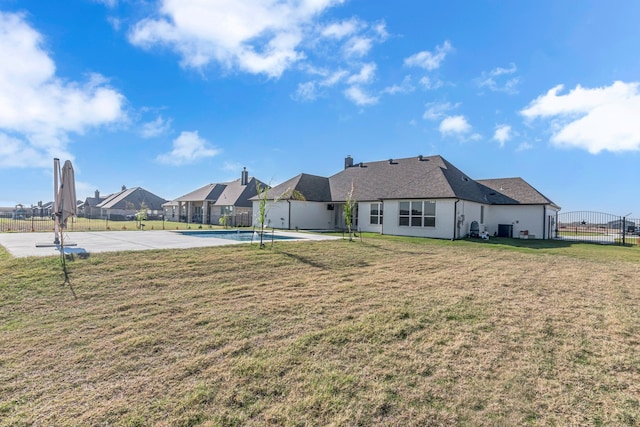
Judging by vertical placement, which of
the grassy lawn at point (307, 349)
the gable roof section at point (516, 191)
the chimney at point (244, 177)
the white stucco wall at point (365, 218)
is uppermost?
the chimney at point (244, 177)

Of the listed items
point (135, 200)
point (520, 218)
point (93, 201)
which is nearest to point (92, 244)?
point (520, 218)

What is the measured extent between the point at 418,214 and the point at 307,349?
Answer: 1750cm

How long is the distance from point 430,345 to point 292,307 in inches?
94.5

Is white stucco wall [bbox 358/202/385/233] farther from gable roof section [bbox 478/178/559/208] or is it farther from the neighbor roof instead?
the neighbor roof

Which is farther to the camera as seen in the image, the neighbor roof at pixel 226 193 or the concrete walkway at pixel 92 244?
the neighbor roof at pixel 226 193

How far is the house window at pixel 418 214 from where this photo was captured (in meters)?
19.7

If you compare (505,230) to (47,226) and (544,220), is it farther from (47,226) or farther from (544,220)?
(47,226)

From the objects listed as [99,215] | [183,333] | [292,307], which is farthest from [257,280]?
[99,215]

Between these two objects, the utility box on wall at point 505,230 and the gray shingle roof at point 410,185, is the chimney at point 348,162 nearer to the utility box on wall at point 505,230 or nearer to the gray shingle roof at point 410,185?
the gray shingle roof at point 410,185

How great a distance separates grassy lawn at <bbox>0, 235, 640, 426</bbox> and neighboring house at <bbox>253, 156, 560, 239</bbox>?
36.6ft

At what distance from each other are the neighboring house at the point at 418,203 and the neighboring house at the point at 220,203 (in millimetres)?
6909

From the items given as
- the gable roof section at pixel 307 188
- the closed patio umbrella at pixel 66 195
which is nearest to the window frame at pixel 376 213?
the gable roof section at pixel 307 188

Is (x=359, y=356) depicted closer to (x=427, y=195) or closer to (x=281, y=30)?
(x=281, y=30)

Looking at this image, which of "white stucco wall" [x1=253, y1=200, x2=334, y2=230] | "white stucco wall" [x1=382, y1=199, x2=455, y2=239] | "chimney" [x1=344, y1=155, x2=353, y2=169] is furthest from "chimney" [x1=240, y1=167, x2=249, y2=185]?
"white stucco wall" [x1=382, y1=199, x2=455, y2=239]
